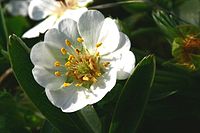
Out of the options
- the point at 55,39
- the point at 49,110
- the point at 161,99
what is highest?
the point at 55,39

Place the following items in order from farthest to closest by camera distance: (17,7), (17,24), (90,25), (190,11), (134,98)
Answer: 1. (17,7)
2. (17,24)
3. (190,11)
4. (90,25)
5. (134,98)

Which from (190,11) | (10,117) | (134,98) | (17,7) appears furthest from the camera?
(17,7)

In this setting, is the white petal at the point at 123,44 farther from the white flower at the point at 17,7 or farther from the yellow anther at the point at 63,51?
the white flower at the point at 17,7

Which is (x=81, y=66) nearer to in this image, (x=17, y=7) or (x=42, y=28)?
(x=42, y=28)

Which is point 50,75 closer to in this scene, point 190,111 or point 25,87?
point 25,87

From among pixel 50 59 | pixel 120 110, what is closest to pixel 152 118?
pixel 120 110

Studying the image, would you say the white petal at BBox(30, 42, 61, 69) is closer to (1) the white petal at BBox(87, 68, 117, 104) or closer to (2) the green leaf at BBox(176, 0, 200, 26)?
(1) the white petal at BBox(87, 68, 117, 104)

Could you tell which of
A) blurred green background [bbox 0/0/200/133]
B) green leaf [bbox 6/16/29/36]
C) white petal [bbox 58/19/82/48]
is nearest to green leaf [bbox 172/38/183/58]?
blurred green background [bbox 0/0/200/133]

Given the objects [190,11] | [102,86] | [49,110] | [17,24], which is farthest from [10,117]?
[190,11]
